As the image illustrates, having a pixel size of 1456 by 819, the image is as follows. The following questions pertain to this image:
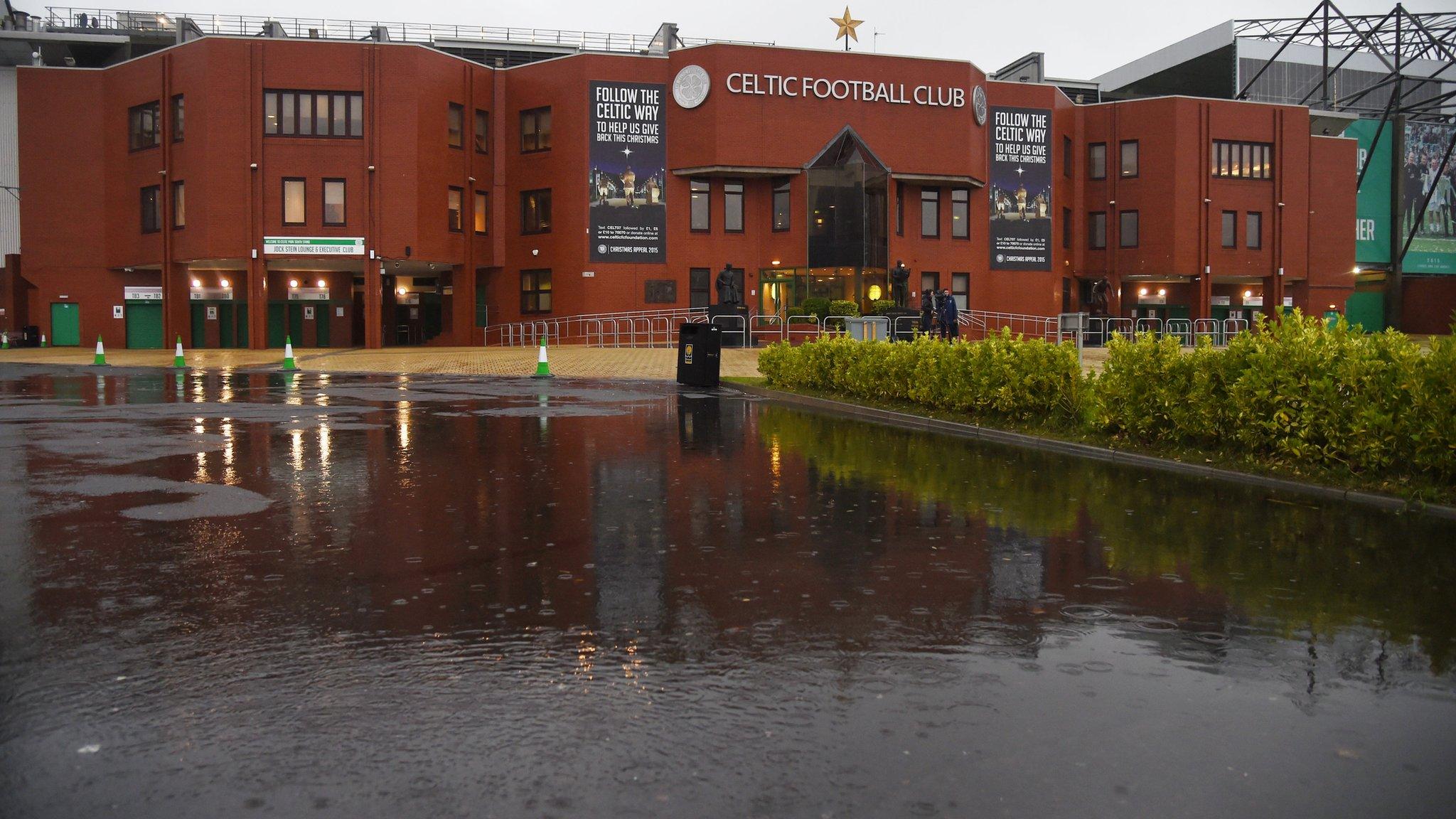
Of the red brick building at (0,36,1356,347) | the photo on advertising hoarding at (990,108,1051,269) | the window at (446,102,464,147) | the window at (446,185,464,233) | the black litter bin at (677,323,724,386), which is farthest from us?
the photo on advertising hoarding at (990,108,1051,269)

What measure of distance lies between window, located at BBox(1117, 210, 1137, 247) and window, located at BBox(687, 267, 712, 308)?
2109cm

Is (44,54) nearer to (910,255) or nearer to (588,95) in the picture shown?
(588,95)

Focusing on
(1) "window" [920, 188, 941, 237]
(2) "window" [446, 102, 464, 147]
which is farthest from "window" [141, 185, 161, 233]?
(1) "window" [920, 188, 941, 237]

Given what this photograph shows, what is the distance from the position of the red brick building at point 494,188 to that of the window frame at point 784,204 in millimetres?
89

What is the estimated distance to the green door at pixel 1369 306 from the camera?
233 feet

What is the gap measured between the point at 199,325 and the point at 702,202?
2265 centimetres

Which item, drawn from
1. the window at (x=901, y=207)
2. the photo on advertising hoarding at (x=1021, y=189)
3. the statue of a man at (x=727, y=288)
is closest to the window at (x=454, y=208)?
the statue of a man at (x=727, y=288)

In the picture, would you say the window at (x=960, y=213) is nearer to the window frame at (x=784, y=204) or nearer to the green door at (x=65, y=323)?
the window frame at (x=784, y=204)

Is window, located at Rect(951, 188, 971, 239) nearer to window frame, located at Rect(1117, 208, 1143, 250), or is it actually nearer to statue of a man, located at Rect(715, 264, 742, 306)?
window frame, located at Rect(1117, 208, 1143, 250)

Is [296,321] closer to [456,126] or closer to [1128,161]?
[456,126]

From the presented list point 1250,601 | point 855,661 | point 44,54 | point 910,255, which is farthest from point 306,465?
point 44,54

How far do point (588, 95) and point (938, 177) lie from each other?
14.8 metres

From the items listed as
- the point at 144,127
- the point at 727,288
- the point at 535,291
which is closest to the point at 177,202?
the point at 144,127

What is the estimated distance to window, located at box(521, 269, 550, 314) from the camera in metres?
48.7
